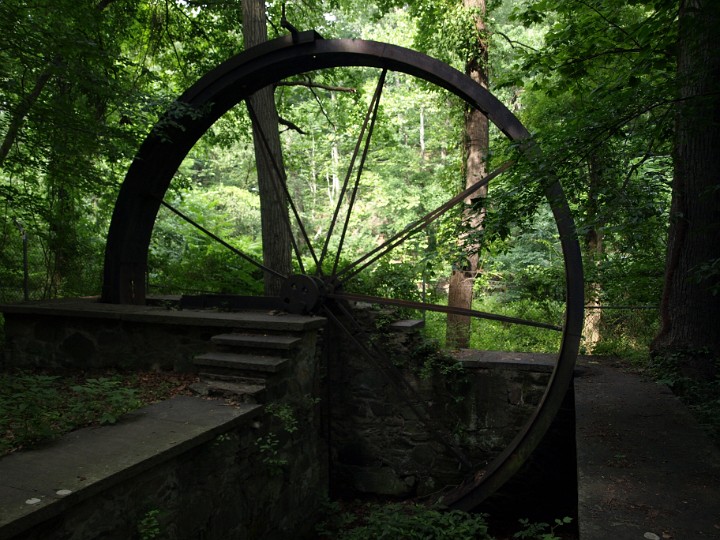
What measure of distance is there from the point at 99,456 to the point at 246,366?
1.36 metres

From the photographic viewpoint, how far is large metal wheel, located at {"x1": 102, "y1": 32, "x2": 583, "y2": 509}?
13.7 ft

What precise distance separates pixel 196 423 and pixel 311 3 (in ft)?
23.2

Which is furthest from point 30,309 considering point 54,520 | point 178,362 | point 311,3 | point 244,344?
point 311,3

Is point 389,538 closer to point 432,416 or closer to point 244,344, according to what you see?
point 432,416

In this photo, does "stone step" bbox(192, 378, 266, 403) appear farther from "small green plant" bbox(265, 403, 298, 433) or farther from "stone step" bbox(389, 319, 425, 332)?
"stone step" bbox(389, 319, 425, 332)

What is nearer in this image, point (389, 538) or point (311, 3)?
point (389, 538)

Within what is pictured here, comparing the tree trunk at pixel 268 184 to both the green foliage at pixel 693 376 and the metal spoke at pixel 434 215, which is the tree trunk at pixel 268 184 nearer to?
the metal spoke at pixel 434 215

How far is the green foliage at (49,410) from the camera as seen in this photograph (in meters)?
2.84

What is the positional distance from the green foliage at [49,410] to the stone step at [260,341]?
76cm

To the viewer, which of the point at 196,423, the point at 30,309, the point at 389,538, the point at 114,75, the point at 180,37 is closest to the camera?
the point at 196,423

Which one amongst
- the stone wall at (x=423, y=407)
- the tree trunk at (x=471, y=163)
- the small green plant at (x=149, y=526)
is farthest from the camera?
the tree trunk at (x=471, y=163)

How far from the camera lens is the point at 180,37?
798cm

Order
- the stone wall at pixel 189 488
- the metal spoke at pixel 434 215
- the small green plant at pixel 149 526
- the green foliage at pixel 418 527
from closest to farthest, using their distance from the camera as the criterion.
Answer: the stone wall at pixel 189 488 → the small green plant at pixel 149 526 → the green foliage at pixel 418 527 → the metal spoke at pixel 434 215

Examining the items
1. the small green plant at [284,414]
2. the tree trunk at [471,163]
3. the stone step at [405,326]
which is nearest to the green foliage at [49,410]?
the small green plant at [284,414]
